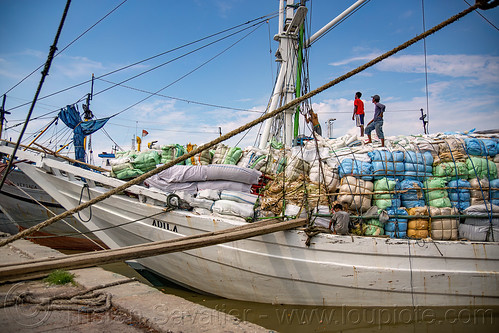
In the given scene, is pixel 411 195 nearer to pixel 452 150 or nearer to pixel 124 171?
pixel 452 150

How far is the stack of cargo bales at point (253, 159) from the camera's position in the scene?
6.10 metres

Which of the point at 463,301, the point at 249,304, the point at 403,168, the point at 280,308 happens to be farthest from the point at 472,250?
the point at 249,304

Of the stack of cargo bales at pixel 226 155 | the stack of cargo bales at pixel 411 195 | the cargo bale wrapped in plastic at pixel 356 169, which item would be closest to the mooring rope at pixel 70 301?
the stack of cargo bales at pixel 226 155

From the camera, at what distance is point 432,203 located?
4.86m

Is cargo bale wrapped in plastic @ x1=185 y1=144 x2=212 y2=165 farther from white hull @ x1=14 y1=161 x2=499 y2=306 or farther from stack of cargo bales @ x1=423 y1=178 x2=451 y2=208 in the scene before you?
stack of cargo bales @ x1=423 y1=178 x2=451 y2=208

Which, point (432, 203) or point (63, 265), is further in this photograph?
point (432, 203)

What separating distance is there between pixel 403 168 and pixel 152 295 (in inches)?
169

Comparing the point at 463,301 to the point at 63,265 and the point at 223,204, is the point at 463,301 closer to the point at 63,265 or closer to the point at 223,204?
the point at 223,204

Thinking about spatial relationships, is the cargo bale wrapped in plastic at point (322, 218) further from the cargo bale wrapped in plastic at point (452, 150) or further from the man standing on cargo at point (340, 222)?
the cargo bale wrapped in plastic at point (452, 150)

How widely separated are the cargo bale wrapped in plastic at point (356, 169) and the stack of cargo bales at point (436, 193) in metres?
0.95

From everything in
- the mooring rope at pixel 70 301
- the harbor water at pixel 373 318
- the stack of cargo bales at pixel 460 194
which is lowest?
the harbor water at pixel 373 318

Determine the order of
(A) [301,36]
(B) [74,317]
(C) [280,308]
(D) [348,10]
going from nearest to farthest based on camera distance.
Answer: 1. (B) [74,317]
2. (C) [280,308]
3. (D) [348,10]
4. (A) [301,36]

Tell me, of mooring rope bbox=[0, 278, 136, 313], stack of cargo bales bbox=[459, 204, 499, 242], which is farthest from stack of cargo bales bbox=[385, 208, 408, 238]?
mooring rope bbox=[0, 278, 136, 313]

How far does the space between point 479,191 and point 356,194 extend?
2011 mm
